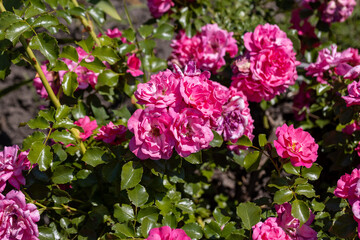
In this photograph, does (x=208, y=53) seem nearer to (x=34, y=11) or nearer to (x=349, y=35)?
(x=34, y=11)

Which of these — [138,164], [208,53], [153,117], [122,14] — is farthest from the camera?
[122,14]

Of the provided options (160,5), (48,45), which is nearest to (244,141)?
(48,45)

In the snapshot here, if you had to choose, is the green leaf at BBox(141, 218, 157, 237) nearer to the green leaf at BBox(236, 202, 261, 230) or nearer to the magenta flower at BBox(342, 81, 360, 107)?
the green leaf at BBox(236, 202, 261, 230)

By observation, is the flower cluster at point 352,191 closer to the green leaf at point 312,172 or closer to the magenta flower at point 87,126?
the green leaf at point 312,172

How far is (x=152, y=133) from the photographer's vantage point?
1.12 metres

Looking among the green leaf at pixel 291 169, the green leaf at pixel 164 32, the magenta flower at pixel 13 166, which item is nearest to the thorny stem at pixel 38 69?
the magenta flower at pixel 13 166

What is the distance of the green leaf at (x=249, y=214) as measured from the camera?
3.91 ft

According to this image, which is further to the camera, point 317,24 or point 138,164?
point 317,24

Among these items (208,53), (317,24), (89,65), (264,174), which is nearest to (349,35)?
(317,24)

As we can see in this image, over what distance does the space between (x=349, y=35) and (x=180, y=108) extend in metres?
3.03

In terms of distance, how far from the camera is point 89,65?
4.58 ft

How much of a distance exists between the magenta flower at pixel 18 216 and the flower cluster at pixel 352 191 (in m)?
0.91

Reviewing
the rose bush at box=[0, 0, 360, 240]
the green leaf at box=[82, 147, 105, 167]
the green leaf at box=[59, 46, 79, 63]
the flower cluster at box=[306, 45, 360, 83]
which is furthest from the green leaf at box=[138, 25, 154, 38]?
the flower cluster at box=[306, 45, 360, 83]

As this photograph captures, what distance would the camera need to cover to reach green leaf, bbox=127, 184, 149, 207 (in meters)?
1.22
